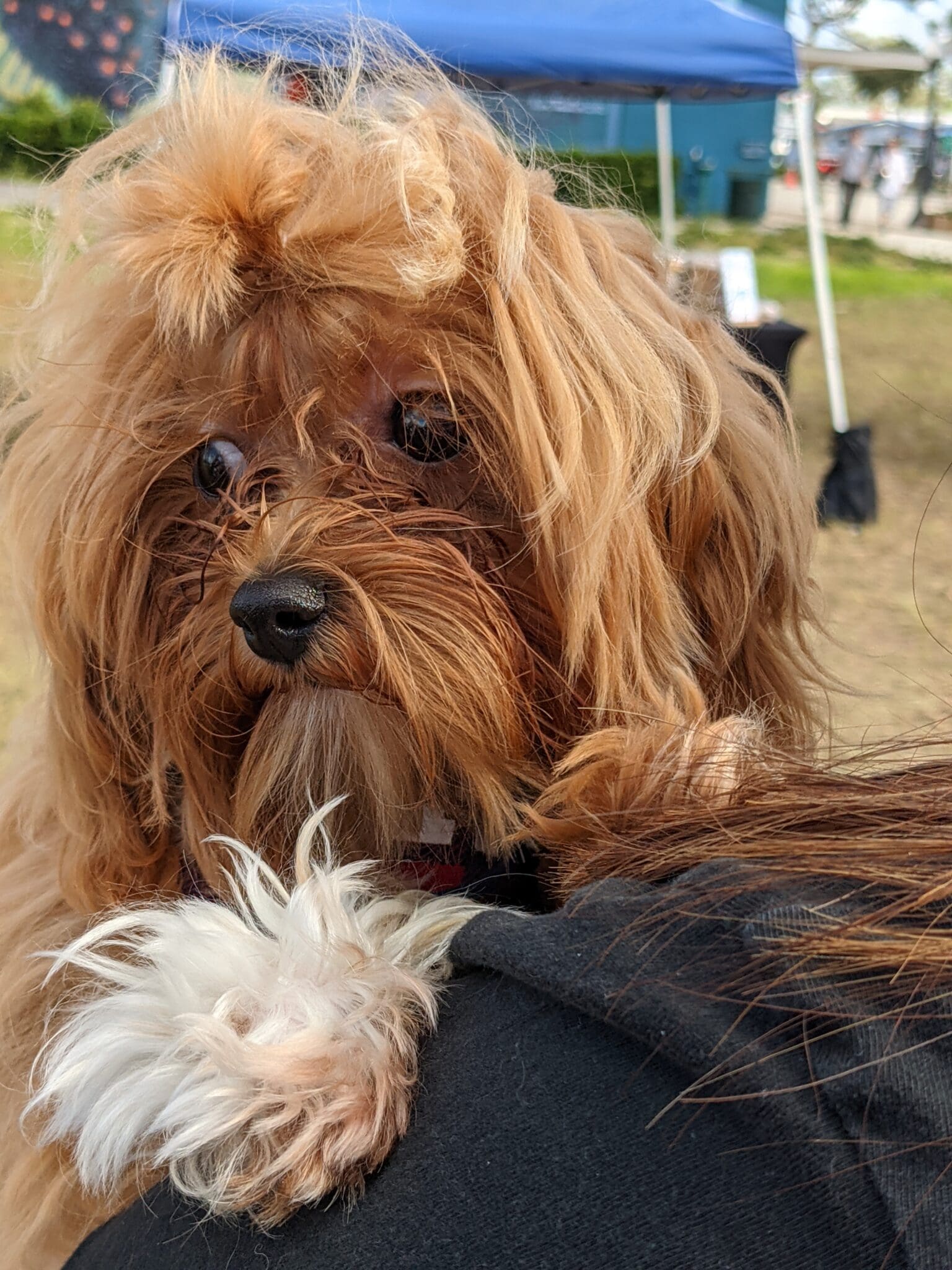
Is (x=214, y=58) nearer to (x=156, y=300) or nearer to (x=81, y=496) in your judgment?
(x=156, y=300)

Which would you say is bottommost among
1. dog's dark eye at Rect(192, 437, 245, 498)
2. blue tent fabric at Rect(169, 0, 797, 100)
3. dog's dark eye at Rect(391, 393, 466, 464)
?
dog's dark eye at Rect(192, 437, 245, 498)

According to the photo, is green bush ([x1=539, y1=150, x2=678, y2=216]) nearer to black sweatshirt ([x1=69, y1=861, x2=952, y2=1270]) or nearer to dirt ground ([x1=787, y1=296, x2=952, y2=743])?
dirt ground ([x1=787, y1=296, x2=952, y2=743])

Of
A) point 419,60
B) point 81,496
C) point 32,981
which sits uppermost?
point 419,60

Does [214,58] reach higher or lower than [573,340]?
higher

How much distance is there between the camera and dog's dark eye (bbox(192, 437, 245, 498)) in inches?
54.0

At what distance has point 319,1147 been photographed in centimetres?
90

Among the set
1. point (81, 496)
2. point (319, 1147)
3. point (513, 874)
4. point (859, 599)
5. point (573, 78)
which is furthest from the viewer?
point (573, 78)

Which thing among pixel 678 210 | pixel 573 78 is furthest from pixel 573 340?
pixel 678 210

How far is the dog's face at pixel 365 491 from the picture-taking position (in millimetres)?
1231

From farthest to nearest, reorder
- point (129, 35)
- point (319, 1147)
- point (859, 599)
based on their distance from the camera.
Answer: point (859, 599) < point (129, 35) < point (319, 1147)

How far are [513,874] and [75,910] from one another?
61 centimetres

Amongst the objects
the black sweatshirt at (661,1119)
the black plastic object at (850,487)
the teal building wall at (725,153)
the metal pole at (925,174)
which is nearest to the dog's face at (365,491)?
the black sweatshirt at (661,1119)

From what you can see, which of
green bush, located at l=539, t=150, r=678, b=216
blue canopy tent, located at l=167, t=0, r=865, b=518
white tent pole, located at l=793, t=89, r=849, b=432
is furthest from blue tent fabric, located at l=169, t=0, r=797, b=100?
green bush, located at l=539, t=150, r=678, b=216

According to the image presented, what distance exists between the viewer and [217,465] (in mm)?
1379
